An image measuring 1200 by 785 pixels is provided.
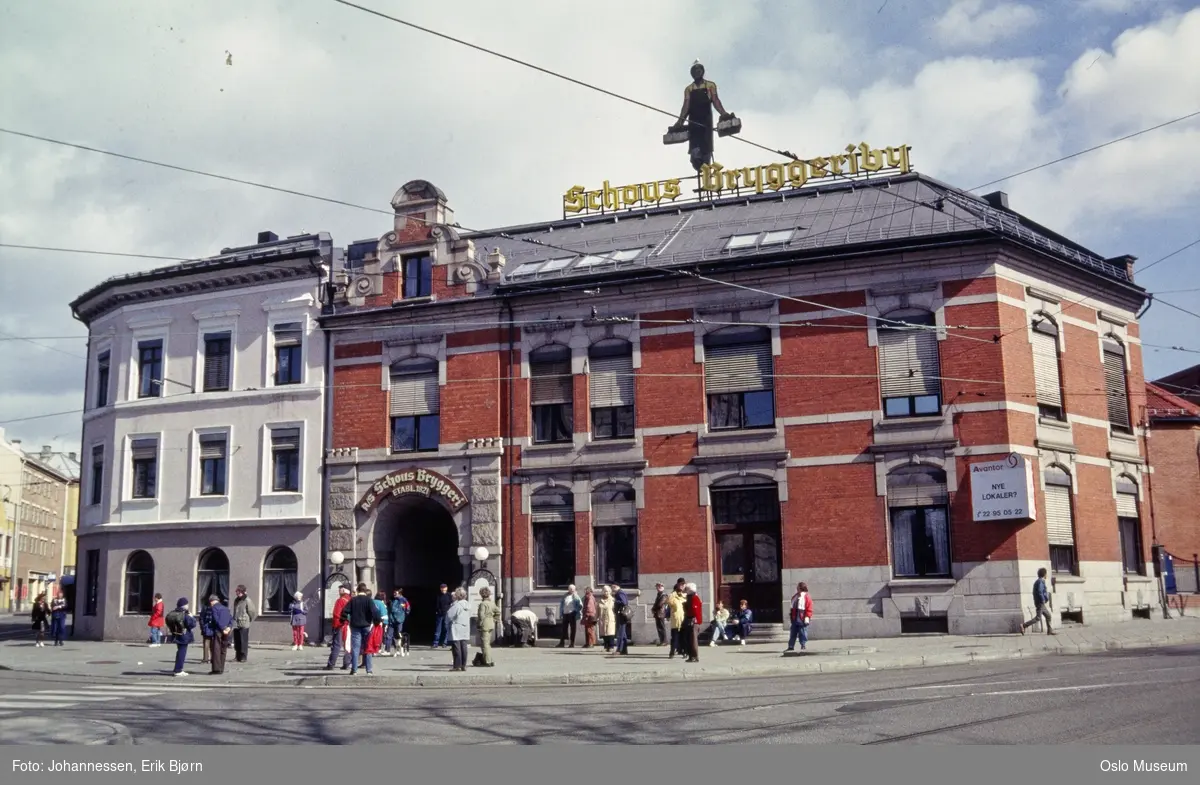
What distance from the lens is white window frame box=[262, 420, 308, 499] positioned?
3369 centimetres

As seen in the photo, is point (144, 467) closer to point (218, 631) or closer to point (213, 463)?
point (213, 463)

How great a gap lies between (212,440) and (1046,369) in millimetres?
25023

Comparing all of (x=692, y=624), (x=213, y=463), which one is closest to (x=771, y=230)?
(x=692, y=624)

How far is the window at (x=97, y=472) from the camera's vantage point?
123ft

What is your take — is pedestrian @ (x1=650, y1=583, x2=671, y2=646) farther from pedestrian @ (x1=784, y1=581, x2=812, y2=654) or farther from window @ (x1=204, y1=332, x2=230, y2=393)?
window @ (x1=204, y1=332, x2=230, y2=393)

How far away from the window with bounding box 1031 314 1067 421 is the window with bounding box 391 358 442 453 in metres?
16.8

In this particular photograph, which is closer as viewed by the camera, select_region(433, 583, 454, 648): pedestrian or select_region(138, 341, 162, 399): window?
select_region(433, 583, 454, 648): pedestrian

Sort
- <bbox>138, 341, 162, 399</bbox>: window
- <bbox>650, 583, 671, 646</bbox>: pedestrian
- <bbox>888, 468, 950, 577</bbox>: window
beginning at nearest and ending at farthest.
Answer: <bbox>888, 468, 950, 577</bbox>: window
<bbox>650, 583, 671, 646</bbox>: pedestrian
<bbox>138, 341, 162, 399</bbox>: window

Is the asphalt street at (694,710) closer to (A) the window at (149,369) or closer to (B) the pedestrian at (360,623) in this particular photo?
(B) the pedestrian at (360,623)

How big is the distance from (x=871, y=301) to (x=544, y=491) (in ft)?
34.1

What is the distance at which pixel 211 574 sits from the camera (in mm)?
34469

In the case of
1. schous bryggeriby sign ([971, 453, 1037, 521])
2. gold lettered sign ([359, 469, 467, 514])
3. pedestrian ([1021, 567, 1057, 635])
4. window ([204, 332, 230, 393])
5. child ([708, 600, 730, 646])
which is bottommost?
child ([708, 600, 730, 646])

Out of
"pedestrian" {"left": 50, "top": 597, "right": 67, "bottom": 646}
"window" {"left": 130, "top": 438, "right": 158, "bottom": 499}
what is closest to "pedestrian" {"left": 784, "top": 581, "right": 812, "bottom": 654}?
"window" {"left": 130, "top": 438, "right": 158, "bottom": 499}

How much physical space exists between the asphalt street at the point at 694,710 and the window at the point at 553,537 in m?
11.3
